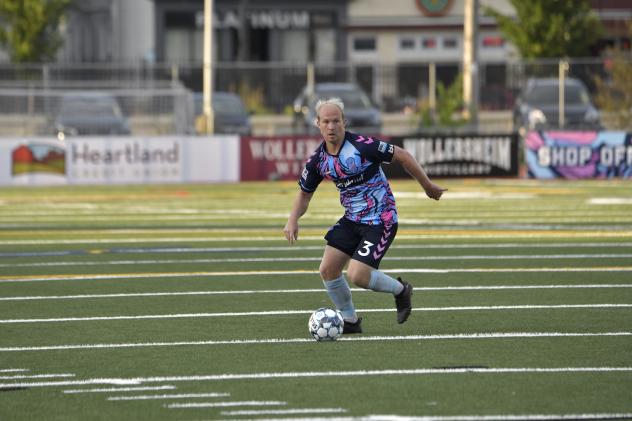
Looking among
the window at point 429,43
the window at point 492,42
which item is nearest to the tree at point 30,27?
the window at point 429,43

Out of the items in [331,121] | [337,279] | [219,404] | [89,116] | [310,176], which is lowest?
[219,404]

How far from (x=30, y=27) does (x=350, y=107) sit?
46.3ft

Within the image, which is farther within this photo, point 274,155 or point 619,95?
point 619,95

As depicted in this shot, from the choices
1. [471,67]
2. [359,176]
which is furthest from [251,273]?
[471,67]

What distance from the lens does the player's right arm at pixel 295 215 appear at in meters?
9.96

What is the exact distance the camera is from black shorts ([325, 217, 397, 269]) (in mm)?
9844

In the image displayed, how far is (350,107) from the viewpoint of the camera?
3697 centimetres

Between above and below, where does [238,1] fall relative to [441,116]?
above

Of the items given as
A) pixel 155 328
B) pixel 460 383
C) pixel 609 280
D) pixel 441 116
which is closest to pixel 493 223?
pixel 609 280

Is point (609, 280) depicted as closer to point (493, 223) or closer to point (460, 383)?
point (460, 383)

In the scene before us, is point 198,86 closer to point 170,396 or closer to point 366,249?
point 366,249

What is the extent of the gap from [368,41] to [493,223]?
3899 centimetres

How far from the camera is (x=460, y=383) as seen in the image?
26.8 feet

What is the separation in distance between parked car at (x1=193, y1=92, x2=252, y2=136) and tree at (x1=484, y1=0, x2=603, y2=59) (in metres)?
10.2
